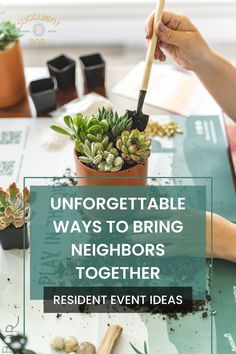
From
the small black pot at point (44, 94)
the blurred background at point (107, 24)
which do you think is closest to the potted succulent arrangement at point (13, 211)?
the small black pot at point (44, 94)

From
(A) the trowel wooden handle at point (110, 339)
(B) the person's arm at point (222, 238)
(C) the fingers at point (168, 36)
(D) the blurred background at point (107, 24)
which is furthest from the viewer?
(D) the blurred background at point (107, 24)

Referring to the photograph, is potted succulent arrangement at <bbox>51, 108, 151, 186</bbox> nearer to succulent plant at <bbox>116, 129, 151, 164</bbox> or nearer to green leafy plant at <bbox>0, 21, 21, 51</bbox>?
succulent plant at <bbox>116, 129, 151, 164</bbox>

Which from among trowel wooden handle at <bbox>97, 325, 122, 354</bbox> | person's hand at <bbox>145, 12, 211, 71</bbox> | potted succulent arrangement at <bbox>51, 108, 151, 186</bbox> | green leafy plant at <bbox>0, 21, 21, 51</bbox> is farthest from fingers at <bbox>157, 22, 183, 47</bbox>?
trowel wooden handle at <bbox>97, 325, 122, 354</bbox>

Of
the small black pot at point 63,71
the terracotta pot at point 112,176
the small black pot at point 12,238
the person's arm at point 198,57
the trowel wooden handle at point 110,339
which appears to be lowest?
the trowel wooden handle at point 110,339

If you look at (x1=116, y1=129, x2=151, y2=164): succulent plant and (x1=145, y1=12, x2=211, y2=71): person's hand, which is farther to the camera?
(x1=145, y1=12, x2=211, y2=71): person's hand

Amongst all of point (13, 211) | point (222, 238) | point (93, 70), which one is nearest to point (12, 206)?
point (13, 211)

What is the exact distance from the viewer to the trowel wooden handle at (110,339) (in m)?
0.80

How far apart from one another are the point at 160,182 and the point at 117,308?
29cm

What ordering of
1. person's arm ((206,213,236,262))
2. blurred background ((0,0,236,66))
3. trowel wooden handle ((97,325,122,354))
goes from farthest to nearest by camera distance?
blurred background ((0,0,236,66))
person's arm ((206,213,236,262))
trowel wooden handle ((97,325,122,354))

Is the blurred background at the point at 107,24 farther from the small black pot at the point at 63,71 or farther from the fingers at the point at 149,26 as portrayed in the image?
the fingers at the point at 149,26

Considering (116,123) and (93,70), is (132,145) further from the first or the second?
(93,70)

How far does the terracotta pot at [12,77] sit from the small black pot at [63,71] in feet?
0.25

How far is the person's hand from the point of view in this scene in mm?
1032

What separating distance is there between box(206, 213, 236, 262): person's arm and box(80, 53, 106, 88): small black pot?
506 millimetres
